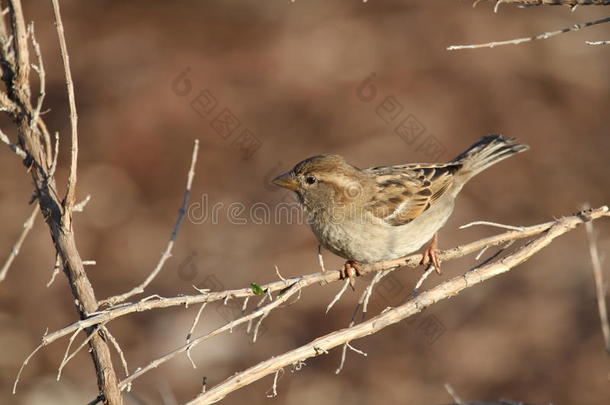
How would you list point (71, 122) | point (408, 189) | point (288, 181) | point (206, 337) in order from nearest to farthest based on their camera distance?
point (71, 122), point (206, 337), point (288, 181), point (408, 189)

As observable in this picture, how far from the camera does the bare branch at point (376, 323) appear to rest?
9.20ft

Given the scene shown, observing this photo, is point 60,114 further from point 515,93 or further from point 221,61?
point 515,93

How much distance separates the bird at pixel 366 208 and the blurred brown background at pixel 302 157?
2333mm

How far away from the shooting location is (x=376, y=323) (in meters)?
3.12

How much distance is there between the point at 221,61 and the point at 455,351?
622cm

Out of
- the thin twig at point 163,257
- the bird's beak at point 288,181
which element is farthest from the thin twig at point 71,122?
the bird's beak at point 288,181

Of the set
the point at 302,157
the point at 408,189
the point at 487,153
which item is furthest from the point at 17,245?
the point at 302,157

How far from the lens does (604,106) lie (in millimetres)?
9930

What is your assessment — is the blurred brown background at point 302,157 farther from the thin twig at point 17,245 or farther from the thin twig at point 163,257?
the thin twig at point 17,245

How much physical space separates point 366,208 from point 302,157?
459cm

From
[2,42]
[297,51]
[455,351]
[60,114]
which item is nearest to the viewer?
[2,42]

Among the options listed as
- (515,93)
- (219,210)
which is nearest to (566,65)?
(515,93)

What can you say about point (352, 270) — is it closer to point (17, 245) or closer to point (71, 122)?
point (17, 245)

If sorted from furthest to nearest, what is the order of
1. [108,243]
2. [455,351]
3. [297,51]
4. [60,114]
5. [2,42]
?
[297,51] → [60,114] → [108,243] → [455,351] → [2,42]
